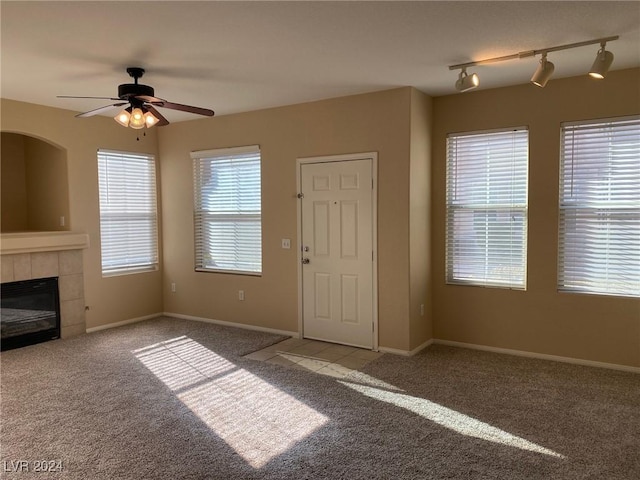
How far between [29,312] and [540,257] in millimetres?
5259

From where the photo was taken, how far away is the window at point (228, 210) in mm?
5613

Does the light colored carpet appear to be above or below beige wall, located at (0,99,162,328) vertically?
below

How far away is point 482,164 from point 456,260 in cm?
100

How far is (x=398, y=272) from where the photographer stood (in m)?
4.62

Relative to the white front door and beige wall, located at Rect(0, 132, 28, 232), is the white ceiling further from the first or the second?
beige wall, located at Rect(0, 132, 28, 232)

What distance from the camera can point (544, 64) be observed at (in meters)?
3.40

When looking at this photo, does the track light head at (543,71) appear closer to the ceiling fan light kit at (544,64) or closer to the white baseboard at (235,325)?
the ceiling fan light kit at (544,64)

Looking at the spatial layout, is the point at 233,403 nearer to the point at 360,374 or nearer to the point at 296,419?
the point at 296,419

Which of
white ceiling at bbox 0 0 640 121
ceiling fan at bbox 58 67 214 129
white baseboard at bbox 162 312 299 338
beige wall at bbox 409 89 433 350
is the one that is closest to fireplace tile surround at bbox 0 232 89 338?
white baseboard at bbox 162 312 299 338

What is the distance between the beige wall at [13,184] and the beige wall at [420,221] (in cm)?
477

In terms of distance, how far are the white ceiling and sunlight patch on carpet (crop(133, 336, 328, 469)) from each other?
8.44 ft

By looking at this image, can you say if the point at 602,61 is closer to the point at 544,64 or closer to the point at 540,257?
the point at 544,64

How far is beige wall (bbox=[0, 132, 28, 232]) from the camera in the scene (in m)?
5.76

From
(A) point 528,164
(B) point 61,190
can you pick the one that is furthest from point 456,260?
(B) point 61,190
